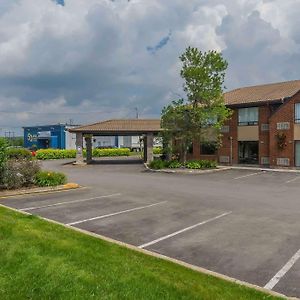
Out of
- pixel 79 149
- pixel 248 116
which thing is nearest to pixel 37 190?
pixel 248 116

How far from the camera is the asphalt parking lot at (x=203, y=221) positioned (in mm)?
7703

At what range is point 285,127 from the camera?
30.9 metres

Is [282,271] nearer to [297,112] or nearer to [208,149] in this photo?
[297,112]

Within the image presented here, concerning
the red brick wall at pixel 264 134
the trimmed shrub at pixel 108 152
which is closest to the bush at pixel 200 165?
the red brick wall at pixel 264 134

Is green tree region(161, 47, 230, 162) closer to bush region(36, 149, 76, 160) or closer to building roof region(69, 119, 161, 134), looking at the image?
building roof region(69, 119, 161, 134)

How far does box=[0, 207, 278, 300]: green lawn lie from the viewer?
5832 mm

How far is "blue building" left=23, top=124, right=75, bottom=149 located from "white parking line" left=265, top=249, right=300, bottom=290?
7294 centimetres

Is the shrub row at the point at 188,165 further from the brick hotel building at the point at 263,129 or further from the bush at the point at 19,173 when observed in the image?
the bush at the point at 19,173

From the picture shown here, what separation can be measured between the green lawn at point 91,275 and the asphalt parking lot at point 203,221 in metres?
0.96

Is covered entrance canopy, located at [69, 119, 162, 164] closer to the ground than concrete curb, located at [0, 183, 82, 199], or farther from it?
farther from it

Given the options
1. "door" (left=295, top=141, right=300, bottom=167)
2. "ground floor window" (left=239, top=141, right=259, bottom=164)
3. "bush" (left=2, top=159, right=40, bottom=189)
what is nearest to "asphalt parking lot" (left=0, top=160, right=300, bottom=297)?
"bush" (left=2, top=159, right=40, bottom=189)

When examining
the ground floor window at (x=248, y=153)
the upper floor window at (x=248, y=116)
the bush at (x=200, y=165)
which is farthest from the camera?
the ground floor window at (x=248, y=153)

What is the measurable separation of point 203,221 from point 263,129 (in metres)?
23.0

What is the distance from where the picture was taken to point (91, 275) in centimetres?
642
